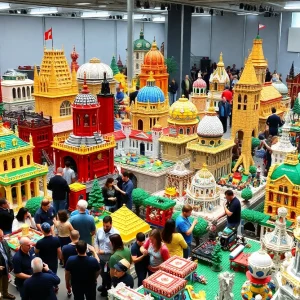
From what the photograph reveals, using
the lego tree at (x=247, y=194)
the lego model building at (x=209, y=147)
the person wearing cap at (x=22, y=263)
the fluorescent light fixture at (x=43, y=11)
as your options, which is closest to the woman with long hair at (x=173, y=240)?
the person wearing cap at (x=22, y=263)

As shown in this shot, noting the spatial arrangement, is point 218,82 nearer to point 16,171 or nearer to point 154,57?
point 154,57

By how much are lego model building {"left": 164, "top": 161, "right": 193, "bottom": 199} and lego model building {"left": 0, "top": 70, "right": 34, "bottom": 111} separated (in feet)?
45.7

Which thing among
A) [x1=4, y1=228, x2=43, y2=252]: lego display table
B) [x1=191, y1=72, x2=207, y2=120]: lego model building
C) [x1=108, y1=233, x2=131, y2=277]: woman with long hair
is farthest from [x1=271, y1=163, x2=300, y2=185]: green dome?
[x1=191, y1=72, x2=207, y2=120]: lego model building

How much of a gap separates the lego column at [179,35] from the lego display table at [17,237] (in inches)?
927

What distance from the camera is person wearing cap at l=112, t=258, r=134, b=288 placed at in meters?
8.05

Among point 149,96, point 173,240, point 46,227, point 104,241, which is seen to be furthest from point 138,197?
point 149,96

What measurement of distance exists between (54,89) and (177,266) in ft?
52.2

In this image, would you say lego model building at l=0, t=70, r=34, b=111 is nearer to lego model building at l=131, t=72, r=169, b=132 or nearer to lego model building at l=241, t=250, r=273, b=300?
lego model building at l=131, t=72, r=169, b=132

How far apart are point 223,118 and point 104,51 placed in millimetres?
27167

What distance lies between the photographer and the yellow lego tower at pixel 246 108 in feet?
61.7

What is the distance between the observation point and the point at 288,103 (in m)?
28.5

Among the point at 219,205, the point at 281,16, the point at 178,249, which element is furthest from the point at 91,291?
the point at 281,16

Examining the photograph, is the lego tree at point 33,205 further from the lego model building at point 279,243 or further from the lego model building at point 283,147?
the lego model building at point 283,147

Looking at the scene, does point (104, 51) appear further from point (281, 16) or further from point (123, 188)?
point (123, 188)
